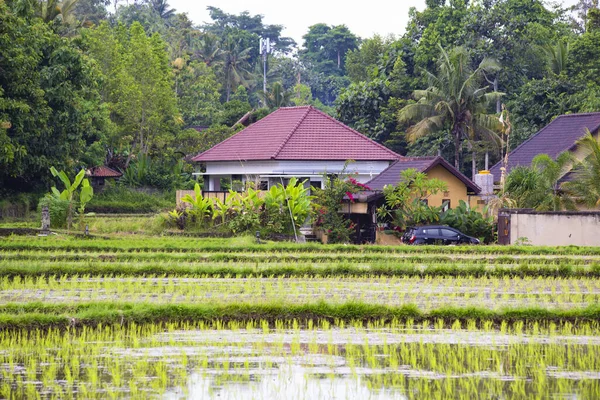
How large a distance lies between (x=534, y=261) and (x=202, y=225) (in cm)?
1269

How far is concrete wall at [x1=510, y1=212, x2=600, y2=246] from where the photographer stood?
88.8ft

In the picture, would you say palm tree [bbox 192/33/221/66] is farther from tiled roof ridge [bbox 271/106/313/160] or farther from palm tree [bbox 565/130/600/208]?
palm tree [bbox 565/130/600/208]

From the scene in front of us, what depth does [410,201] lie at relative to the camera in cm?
3122

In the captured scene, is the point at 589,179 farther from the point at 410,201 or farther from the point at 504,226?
the point at 410,201

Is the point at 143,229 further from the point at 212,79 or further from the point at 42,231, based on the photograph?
the point at 212,79

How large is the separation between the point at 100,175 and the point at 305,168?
587 inches

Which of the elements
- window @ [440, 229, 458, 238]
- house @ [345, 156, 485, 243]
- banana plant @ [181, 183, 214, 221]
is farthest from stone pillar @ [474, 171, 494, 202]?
banana plant @ [181, 183, 214, 221]

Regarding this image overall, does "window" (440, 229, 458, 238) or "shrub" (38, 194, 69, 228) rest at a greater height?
"shrub" (38, 194, 69, 228)

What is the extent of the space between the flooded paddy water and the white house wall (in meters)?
23.8

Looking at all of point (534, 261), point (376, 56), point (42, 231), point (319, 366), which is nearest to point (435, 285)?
point (534, 261)

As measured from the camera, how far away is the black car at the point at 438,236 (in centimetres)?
2938

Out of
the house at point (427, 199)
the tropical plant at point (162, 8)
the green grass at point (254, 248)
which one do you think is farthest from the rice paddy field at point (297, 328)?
the tropical plant at point (162, 8)

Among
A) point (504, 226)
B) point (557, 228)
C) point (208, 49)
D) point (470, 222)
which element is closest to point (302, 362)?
point (557, 228)

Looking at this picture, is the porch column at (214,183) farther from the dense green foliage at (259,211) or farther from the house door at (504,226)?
the house door at (504,226)
